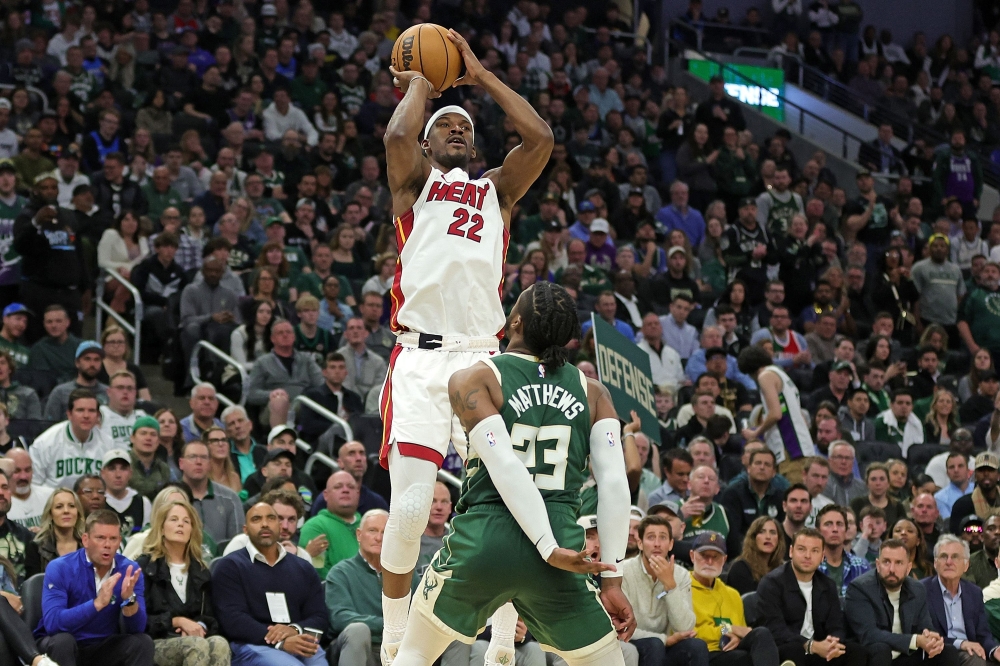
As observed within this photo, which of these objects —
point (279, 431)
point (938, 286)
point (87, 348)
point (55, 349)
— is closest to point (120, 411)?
point (87, 348)

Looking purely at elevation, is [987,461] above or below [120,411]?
below

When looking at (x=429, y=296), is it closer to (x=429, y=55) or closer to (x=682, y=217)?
(x=429, y=55)

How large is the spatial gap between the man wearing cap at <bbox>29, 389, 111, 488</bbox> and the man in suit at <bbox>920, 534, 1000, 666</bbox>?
5916 mm

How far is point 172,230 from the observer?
13.2 metres

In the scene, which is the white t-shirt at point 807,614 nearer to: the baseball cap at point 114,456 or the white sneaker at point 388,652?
the white sneaker at point 388,652

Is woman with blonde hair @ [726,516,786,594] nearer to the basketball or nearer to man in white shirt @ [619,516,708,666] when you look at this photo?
man in white shirt @ [619,516,708,666]

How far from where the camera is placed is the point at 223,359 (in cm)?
1202

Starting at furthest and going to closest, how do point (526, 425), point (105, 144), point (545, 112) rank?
point (545, 112) < point (105, 144) < point (526, 425)

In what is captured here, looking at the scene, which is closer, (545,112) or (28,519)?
(28,519)

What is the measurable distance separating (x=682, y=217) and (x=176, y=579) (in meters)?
9.74

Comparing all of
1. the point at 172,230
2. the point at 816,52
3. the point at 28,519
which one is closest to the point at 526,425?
the point at 28,519

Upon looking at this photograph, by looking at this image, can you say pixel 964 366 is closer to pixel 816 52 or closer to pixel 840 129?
pixel 840 129

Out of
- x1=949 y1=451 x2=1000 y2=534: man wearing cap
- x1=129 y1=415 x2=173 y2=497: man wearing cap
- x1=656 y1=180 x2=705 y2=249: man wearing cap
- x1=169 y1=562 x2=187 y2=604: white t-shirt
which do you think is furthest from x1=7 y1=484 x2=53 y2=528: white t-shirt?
x1=656 y1=180 x2=705 y2=249: man wearing cap

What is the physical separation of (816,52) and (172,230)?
13.1m
